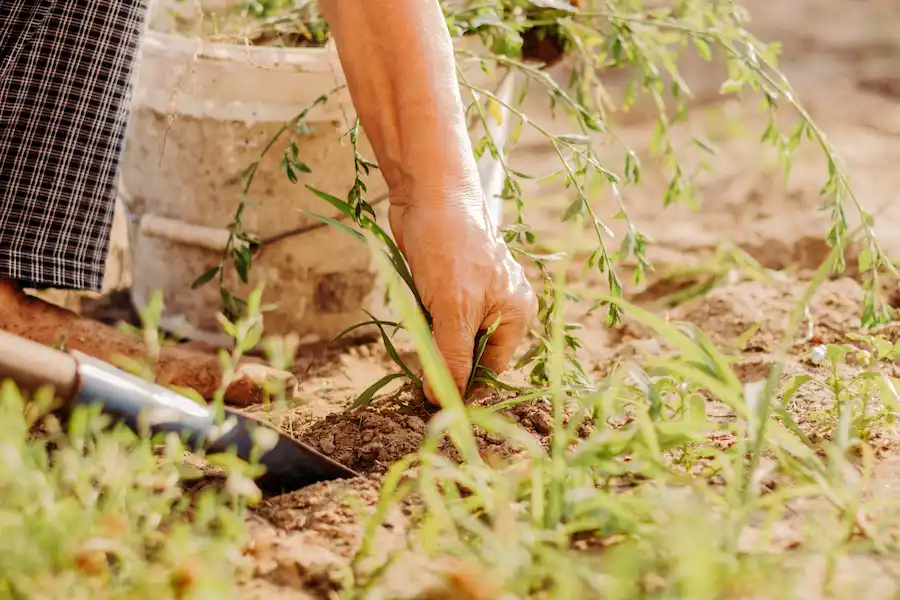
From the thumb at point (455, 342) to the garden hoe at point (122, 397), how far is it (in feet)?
0.96

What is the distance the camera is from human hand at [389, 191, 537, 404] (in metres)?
1.28

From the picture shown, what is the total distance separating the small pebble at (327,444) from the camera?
1.27 meters

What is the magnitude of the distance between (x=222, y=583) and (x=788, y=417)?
710 millimetres

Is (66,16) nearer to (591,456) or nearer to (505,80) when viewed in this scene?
(505,80)

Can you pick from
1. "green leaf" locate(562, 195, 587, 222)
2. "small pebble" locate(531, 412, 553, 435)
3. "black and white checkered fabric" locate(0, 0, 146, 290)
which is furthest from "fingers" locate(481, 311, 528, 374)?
"black and white checkered fabric" locate(0, 0, 146, 290)

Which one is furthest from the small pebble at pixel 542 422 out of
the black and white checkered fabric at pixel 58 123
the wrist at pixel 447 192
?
the black and white checkered fabric at pixel 58 123

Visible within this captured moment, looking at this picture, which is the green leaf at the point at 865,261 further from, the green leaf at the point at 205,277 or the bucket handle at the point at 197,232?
the green leaf at the point at 205,277

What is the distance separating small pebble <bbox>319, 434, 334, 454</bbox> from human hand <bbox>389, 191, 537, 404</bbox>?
153 millimetres

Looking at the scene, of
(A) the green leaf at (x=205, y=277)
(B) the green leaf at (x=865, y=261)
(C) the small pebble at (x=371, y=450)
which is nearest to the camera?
(C) the small pebble at (x=371, y=450)

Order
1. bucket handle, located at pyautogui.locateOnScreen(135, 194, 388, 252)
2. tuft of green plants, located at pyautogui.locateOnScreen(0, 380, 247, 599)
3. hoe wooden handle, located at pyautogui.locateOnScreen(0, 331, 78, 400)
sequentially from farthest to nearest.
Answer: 1. bucket handle, located at pyautogui.locateOnScreen(135, 194, 388, 252)
2. hoe wooden handle, located at pyautogui.locateOnScreen(0, 331, 78, 400)
3. tuft of green plants, located at pyautogui.locateOnScreen(0, 380, 247, 599)

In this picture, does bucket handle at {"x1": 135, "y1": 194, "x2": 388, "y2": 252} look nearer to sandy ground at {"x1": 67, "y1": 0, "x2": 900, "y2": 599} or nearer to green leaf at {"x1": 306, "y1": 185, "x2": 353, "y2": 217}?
sandy ground at {"x1": 67, "y1": 0, "x2": 900, "y2": 599}

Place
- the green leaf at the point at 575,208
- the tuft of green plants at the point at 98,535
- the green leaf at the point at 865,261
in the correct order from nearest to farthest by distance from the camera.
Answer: the tuft of green plants at the point at 98,535
the green leaf at the point at 575,208
the green leaf at the point at 865,261

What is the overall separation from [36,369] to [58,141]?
741 mm

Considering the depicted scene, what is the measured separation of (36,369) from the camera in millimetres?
1045
